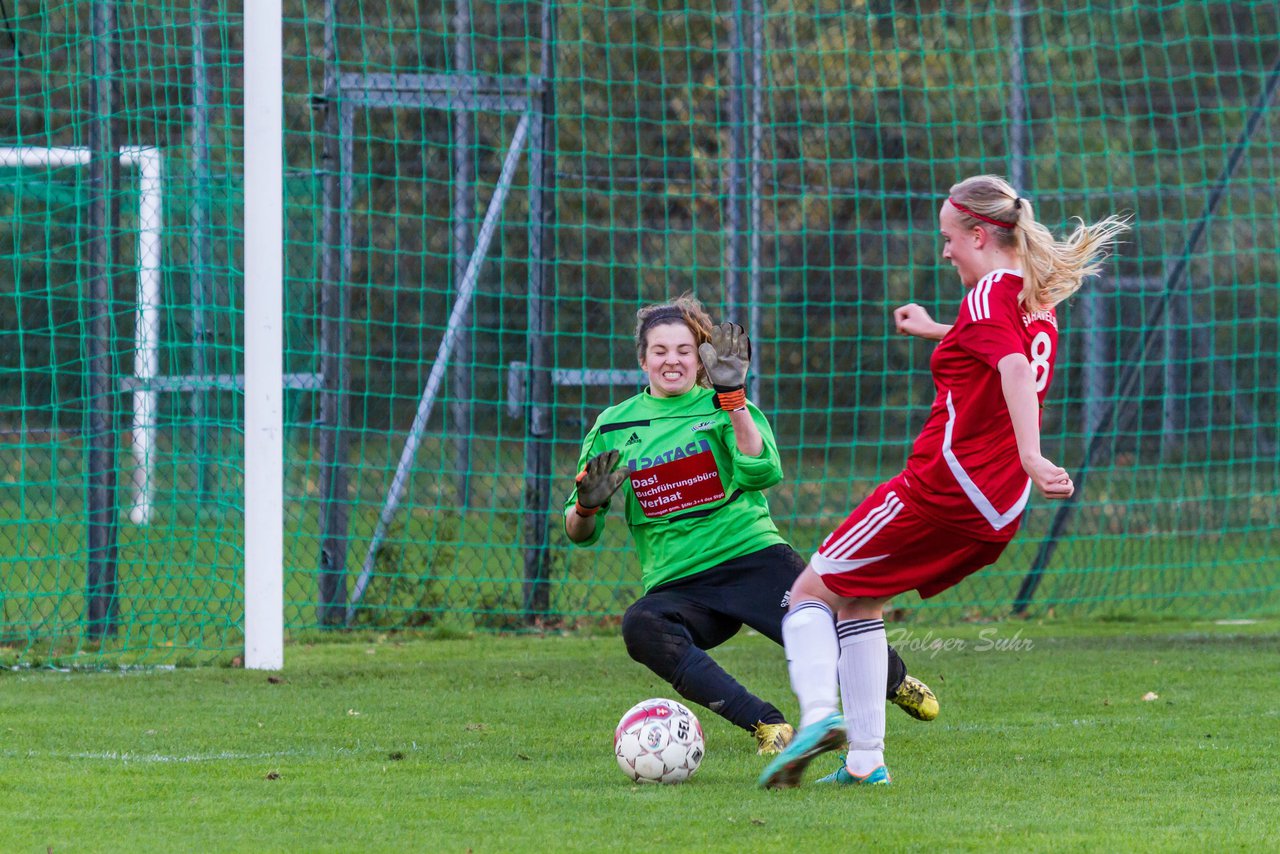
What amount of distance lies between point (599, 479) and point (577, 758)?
2.68 ft

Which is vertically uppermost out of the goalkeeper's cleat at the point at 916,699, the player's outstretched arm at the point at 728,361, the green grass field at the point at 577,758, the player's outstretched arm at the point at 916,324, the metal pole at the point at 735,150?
the metal pole at the point at 735,150

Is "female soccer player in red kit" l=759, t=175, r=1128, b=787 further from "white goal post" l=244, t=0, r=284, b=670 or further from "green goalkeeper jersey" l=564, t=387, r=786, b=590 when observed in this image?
"white goal post" l=244, t=0, r=284, b=670

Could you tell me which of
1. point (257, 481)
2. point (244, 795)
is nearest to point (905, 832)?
point (244, 795)

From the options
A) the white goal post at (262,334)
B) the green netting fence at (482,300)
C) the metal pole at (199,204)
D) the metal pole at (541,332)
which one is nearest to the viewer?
the white goal post at (262,334)

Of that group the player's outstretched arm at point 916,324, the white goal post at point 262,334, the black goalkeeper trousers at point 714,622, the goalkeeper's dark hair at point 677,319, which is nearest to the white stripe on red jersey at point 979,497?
the player's outstretched arm at point 916,324

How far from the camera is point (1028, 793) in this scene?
3844mm

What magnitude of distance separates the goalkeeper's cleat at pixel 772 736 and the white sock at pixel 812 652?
507 millimetres

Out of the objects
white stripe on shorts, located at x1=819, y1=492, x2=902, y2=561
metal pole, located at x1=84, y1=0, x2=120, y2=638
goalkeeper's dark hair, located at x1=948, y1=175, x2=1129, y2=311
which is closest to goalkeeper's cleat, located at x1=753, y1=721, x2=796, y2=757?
white stripe on shorts, located at x1=819, y1=492, x2=902, y2=561

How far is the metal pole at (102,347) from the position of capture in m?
7.09

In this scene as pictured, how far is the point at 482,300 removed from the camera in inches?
412

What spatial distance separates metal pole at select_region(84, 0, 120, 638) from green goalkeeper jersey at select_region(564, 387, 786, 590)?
3.32 m

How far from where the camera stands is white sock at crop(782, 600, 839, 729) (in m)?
3.77

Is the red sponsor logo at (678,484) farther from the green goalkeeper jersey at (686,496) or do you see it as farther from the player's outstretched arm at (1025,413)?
the player's outstretched arm at (1025,413)

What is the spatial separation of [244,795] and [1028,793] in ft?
6.44
